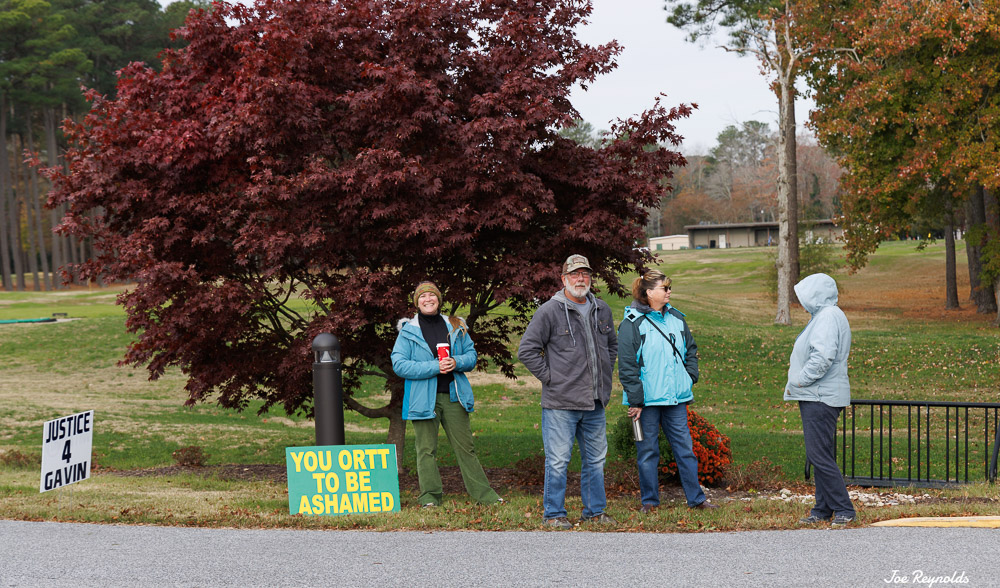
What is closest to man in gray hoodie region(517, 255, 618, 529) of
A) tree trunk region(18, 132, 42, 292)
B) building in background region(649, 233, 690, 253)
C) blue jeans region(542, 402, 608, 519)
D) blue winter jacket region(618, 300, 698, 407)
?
blue jeans region(542, 402, 608, 519)

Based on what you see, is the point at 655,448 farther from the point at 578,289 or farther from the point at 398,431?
the point at 398,431

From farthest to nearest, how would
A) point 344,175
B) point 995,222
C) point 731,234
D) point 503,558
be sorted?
point 731,234, point 995,222, point 344,175, point 503,558

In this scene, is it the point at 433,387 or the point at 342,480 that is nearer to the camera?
the point at 342,480

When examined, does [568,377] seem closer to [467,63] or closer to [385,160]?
[385,160]

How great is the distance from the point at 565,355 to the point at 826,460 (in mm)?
2047

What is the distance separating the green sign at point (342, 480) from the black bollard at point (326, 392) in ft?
1.21

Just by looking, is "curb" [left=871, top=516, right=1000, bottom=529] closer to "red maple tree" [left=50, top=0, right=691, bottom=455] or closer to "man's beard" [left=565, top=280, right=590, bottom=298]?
"man's beard" [left=565, top=280, right=590, bottom=298]

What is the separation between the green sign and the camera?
6.96 meters

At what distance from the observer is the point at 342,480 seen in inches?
277

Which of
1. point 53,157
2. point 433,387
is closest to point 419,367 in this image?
point 433,387

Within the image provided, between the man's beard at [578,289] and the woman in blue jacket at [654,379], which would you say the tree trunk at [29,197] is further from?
the woman in blue jacket at [654,379]

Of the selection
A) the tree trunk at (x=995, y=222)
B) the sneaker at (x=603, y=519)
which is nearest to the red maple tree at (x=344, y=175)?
the sneaker at (x=603, y=519)

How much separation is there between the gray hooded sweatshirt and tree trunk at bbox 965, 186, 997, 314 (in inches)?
939

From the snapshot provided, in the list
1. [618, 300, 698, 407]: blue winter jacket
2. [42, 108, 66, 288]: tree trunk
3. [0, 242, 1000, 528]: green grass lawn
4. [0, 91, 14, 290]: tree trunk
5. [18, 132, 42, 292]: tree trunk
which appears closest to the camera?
[618, 300, 698, 407]: blue winter jacket
